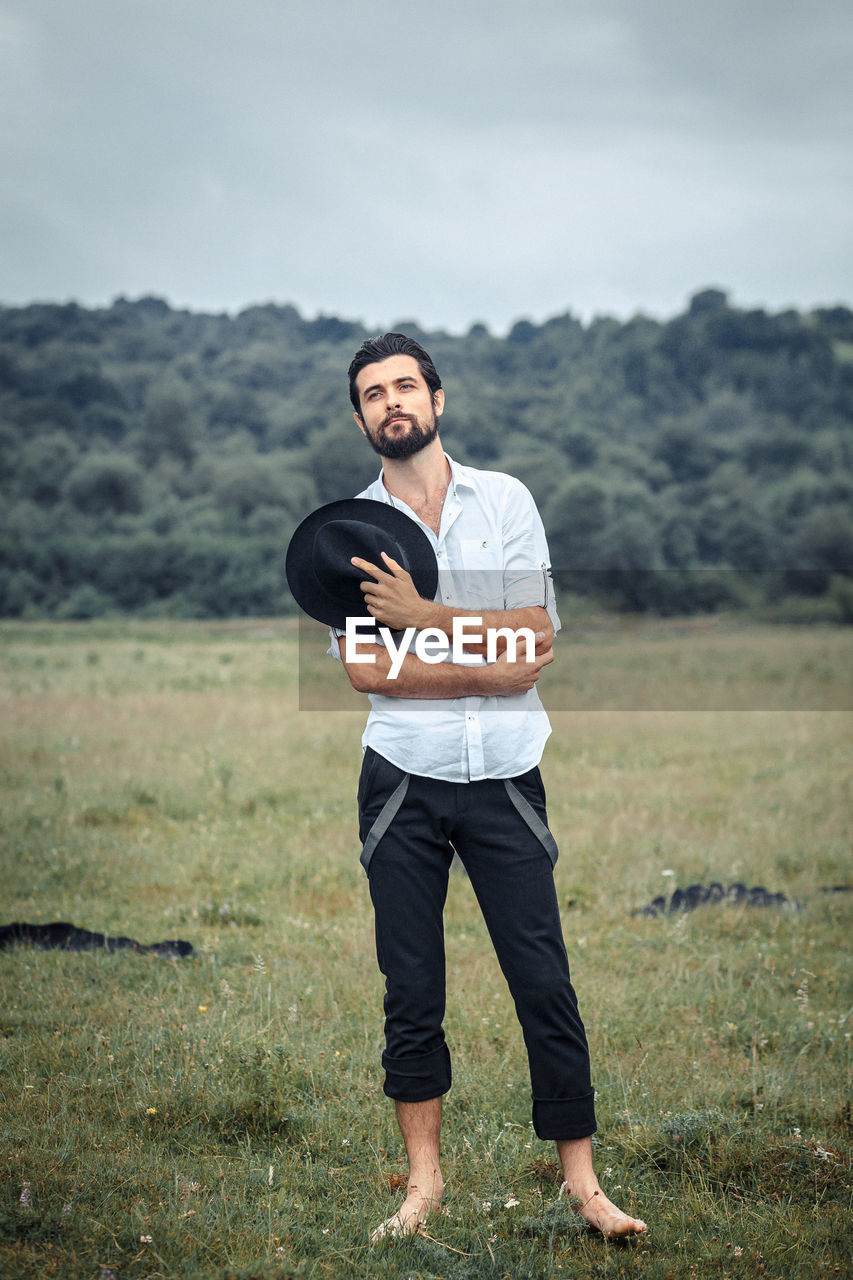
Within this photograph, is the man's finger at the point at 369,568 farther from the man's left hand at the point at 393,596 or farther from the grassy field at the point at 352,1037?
the grassy field at the point at 352,1037

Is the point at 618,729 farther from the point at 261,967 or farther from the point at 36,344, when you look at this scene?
Result: the point at 36,344

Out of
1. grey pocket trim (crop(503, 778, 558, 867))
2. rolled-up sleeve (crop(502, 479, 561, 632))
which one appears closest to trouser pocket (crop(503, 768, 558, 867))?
grey pocket trim (crop(503, 778, 558, 867))

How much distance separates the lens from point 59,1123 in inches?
161

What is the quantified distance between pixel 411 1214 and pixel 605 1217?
61cm

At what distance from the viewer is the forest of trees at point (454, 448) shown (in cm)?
6400

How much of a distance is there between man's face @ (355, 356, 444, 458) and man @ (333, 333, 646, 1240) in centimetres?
45

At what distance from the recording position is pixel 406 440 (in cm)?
375

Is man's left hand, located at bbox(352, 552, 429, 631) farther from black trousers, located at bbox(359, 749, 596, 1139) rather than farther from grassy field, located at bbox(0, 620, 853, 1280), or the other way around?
grassy field, located at bbox(0, 620, 853, 1280)

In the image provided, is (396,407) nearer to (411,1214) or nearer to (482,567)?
(482,567)

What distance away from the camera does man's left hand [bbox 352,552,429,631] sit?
140 inches

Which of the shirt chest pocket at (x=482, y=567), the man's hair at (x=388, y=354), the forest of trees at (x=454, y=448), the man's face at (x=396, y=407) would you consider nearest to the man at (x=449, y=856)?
the shirt chest pocket at (x=482, y=567)

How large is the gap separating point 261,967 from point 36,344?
114 m

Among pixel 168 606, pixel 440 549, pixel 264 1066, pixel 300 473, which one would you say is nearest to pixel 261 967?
pixel 264 1066

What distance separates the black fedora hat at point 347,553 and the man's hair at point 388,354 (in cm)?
47
